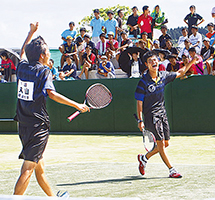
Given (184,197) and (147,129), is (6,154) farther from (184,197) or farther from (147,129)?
(184,197)


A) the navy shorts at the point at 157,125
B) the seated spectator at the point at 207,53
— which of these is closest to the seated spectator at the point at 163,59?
the seated spectator at the point at 207,53

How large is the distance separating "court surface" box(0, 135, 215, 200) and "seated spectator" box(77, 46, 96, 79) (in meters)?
4.12

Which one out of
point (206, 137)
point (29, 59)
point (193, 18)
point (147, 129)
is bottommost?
point (206, 137)

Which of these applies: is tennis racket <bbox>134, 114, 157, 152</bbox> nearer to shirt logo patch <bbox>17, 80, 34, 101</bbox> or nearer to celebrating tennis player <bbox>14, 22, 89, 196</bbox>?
celebrating tennis player <bbox>14, 22, 89, 196</bbox>

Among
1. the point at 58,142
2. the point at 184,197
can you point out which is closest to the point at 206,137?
the point at 58,142

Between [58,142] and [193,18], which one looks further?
[193,18]

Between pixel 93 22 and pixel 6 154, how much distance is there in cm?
921

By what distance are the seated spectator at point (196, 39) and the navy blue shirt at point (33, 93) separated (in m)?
11.2

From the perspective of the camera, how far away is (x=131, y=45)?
53.6ft

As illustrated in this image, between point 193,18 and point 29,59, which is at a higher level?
point 193,18

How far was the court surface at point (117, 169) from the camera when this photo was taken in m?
5.68

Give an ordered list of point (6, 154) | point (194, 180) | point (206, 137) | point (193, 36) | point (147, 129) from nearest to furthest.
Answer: point (194, 180) → point (147, 129) → point (6, 154) → point (206, 137) → point (193, 36)

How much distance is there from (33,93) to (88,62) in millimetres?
11378

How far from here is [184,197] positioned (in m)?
5.25
